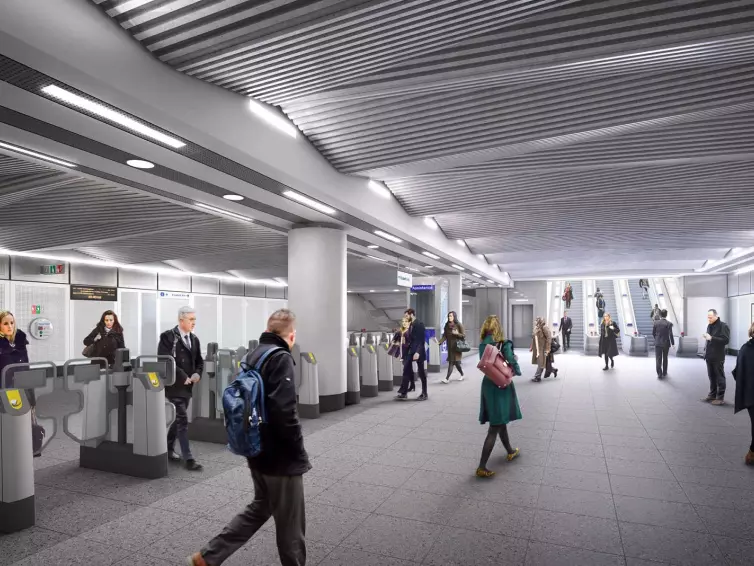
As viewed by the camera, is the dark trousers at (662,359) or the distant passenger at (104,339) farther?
the dark trousers at (662,359)

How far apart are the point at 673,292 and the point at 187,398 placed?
2563 centimetres

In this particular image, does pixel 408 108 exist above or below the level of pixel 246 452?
above

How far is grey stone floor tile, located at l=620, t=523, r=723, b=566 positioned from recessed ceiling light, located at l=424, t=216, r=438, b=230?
867 cm

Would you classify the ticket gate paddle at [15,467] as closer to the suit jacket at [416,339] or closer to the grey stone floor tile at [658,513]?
the grey stone floor tile at [658,513]

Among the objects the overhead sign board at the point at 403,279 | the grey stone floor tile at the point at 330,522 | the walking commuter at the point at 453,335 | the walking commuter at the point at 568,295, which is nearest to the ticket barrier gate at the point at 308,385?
the grey stone floor tile at the point at 330,522

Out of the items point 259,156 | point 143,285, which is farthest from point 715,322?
point 143,285

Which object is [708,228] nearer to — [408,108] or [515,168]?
[515,168]

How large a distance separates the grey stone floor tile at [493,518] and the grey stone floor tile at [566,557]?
8.9 inches

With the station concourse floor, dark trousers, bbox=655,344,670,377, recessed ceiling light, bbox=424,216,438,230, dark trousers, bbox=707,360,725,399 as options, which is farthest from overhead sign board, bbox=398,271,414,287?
dark trousers, bbox=707,360,725,399

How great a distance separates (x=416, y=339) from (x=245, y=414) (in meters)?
7.12

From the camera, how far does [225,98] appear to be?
4.90m

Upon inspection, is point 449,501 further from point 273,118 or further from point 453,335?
point 453,335

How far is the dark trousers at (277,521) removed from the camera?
2697mm

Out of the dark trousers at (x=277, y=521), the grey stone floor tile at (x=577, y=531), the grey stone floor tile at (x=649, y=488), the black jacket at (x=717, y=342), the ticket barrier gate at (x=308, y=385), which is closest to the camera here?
the dark trousers at (x=277, y=521)
